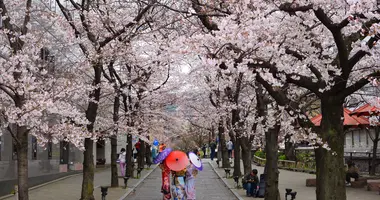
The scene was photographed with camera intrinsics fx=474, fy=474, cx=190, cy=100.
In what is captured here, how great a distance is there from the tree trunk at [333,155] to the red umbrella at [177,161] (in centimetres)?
565

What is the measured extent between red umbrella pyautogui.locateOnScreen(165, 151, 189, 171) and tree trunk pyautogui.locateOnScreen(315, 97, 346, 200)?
222 inches

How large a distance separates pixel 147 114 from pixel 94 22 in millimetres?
11859

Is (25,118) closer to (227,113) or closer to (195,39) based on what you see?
(195,39)

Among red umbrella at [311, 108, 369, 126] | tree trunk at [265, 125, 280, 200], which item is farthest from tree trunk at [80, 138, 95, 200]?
red umbrella at [311, 108, 369, 126]

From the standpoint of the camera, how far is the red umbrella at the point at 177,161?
14.8 meters

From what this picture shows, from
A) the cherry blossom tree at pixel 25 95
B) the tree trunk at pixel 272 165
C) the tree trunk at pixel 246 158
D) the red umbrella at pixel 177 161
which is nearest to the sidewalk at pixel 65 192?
the red umbrella at pixel 177 161

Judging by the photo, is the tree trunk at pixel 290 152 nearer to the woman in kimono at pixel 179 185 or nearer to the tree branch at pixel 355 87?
the woman in kimono at pixel 179 185

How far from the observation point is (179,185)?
1488 centimetres

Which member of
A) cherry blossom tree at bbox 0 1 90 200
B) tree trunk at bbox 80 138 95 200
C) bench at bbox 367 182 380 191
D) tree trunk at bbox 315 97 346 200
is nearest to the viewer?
tree trunk at bbox 315 97 346 200

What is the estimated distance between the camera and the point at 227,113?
24.9 m

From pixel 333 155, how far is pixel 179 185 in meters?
6.22

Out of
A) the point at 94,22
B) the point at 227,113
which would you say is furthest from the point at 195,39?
the point at 227,113

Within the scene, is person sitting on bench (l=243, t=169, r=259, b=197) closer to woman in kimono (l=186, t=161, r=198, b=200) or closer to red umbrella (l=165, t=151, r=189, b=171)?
woman in kimono (l=186, t=161, r=198, b=200)

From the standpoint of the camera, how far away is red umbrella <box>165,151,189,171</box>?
1480 cm
